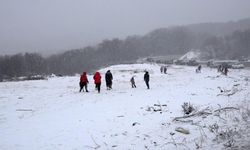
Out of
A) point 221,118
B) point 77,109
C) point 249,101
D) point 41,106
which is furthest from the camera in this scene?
point 41,106

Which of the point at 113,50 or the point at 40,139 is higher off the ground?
the point at 113,50

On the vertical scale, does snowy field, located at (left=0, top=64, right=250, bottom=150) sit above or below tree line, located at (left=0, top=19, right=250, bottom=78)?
below

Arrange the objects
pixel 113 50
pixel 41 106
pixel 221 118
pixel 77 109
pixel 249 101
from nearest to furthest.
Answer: pixel 221 118 → pixel 249 101 → pixel 77 109 → pixel 41 106 → pixel 113 50

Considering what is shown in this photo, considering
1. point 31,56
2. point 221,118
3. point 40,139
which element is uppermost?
point 31,56

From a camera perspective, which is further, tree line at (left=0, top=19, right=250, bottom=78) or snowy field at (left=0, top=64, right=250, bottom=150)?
tree line at (left=0, top=19, right=250, bottom=78)

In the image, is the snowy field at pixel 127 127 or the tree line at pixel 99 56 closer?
the snowy field at pixel 127 127

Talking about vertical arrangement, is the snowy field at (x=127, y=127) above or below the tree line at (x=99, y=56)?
below

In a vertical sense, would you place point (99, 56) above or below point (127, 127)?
above

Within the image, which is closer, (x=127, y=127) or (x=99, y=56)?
(x=127, y=127)

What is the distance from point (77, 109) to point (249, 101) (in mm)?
9548

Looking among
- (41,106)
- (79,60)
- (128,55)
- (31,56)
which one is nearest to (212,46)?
(128,55)

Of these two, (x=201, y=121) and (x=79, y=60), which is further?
(x=79, y=60)

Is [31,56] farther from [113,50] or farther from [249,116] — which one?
[249,116]

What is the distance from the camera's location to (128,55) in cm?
17562
